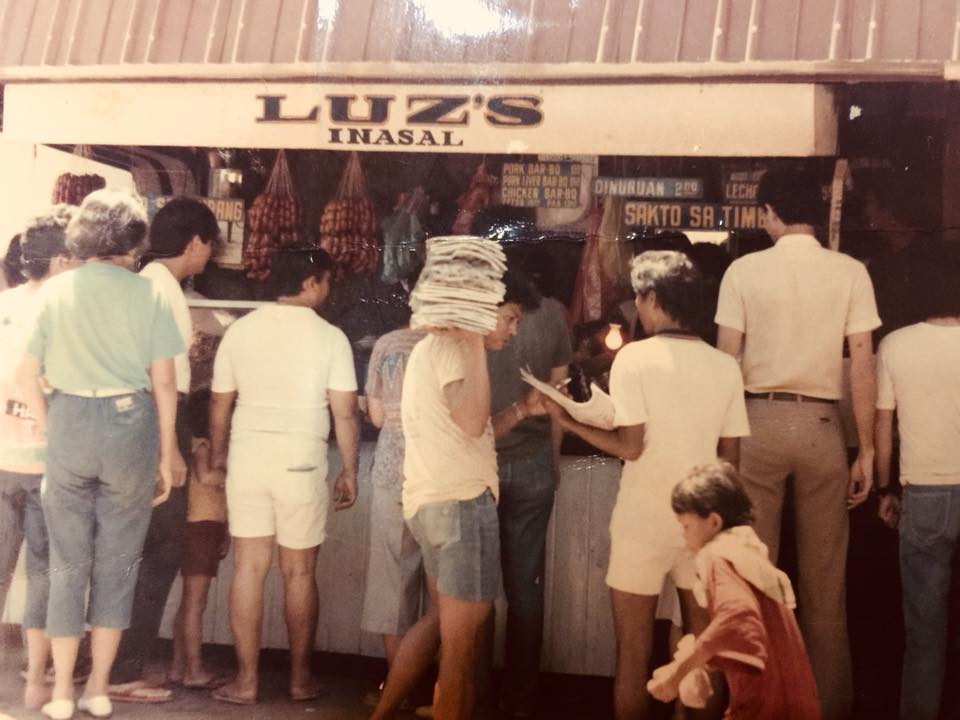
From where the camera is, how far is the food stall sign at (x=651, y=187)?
4543mm

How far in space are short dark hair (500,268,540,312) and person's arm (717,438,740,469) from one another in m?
0.87

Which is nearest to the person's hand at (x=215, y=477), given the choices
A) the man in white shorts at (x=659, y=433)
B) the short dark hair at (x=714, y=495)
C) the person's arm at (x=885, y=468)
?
the man in white shorts at (x=659, y=433)

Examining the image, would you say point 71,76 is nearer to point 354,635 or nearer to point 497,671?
point 354,635

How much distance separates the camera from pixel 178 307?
4.75m

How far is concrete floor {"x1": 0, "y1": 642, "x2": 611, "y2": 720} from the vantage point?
4605 millimetres

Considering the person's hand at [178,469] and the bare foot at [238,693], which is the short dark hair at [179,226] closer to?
the person's hand at [178,469]

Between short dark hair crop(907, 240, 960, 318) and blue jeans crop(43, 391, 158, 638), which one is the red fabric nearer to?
short dark hair crop(907, 240, 960, 318)

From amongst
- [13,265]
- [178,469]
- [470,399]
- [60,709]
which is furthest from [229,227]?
[60,709]

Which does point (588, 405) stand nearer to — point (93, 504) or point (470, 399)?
point (470, 399)

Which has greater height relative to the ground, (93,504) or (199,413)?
(199,413)

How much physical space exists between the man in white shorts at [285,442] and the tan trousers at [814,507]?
1.62 metres

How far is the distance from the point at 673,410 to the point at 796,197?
3.13 feet

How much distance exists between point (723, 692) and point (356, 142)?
8.26ft

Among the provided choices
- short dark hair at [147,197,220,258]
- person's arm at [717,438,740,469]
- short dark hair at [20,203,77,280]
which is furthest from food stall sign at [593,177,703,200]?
short dark hair at [20,203,77,280]
